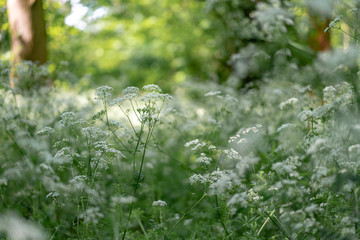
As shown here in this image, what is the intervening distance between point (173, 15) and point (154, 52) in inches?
183

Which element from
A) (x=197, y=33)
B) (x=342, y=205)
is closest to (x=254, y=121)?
(x=342, y=205)

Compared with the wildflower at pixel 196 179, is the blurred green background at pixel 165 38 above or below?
above

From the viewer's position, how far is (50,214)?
3834 millimetres

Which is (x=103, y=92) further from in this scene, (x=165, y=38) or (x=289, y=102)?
(x=165, y=38)

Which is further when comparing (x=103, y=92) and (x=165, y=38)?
(x=165, y=38)

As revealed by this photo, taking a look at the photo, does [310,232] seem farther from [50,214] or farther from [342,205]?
[50,214]

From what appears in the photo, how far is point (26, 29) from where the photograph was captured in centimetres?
612

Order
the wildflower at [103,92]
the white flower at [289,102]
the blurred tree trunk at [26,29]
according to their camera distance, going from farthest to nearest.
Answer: the blurred tree trunk at [26,29]
the white flower at [289,102]
the wildflower at [103,92]

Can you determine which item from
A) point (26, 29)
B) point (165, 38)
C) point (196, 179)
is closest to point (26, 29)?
point (26, 29)

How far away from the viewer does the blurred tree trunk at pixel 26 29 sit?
6004 mm

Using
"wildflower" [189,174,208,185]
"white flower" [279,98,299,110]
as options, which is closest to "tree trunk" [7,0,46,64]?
"white flower" [279,98,299,110]

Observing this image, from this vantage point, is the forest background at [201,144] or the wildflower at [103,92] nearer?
the forest background at [201,144]

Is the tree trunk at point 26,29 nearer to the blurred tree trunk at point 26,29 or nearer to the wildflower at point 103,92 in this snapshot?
the blurred tree trunk at point 26,29

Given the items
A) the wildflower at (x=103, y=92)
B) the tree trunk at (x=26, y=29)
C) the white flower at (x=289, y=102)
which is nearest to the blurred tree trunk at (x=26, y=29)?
the tree trunk at (x=26, y=29)
